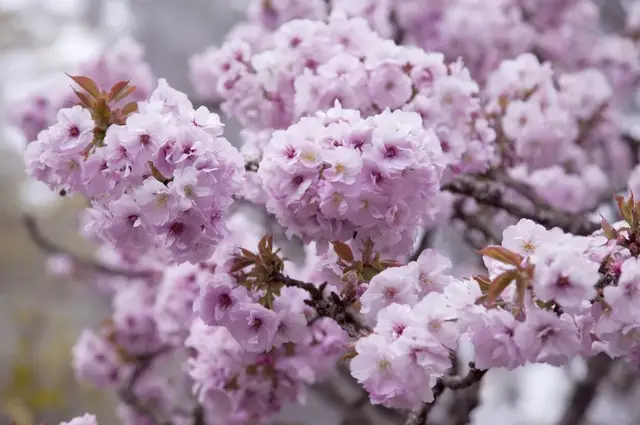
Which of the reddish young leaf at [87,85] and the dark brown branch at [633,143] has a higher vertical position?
the dark brown branch at [633,143]

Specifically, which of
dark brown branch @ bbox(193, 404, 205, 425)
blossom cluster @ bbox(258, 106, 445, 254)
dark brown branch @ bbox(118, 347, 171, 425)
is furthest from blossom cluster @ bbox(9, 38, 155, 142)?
blossom cluster @ bbox(258, 106, 445, 254)

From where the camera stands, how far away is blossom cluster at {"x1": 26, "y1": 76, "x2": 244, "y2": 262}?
0.83 metres

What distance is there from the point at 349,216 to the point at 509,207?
0.61 metres

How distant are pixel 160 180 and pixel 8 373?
127 inches

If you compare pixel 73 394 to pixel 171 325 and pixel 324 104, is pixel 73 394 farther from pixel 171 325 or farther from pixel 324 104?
pixel 324 104

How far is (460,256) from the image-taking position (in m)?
2.93

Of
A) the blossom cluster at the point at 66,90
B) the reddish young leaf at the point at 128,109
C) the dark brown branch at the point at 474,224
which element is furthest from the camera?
the blossom cluster at the point at 66,90

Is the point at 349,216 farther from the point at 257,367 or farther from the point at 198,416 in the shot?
the point at 198,416

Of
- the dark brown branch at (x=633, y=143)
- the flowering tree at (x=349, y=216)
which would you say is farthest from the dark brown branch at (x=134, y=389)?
the dark brown branch at (x=633, y=143)

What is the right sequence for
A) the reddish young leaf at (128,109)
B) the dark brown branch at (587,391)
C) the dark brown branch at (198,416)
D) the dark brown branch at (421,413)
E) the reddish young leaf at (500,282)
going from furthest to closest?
the dark brown branch at (587,391) < the dark brown branch at (198,416) < the dark brown branch at (421,413) < the reddish young leaf at (128,109) < the reddish young leaf at (500,282)

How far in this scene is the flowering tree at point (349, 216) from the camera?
0.75 meters

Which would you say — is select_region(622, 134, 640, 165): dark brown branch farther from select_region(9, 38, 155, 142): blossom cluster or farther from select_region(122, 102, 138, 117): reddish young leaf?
select_region(122, 102, 138, 117): reddish young leaf

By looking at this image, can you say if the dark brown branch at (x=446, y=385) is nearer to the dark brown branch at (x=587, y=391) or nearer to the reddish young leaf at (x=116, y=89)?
the reddish young leaf at (x=116, y=89)

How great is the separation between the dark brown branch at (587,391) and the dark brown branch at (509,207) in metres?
1.04
